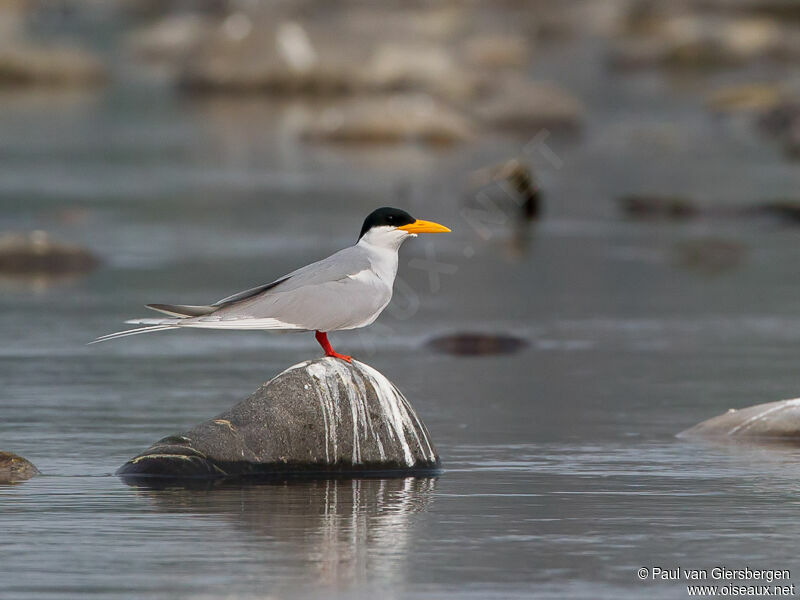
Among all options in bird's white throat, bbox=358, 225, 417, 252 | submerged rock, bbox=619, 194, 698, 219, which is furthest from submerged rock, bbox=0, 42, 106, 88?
bird's white throat, bbox=358, 225, 417, 252

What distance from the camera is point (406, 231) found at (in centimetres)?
1182

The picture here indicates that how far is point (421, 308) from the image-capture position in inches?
816

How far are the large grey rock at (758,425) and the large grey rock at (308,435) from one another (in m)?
2.27

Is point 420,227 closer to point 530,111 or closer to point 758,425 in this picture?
point 758,425

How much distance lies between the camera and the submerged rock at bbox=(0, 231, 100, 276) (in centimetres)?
2319

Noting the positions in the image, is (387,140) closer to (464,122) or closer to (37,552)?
(464,122)

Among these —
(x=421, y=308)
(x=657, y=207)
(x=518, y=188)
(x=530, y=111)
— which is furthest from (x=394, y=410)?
(x=530, y=111)

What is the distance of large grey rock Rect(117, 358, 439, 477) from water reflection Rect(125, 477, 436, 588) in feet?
0.64

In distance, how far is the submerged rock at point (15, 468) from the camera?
38.9 feet

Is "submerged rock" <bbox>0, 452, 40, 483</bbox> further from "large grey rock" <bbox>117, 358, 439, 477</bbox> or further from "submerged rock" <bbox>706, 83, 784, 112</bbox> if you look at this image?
"submerged rock" <bbox>706, 83, 784, 112</bbox>

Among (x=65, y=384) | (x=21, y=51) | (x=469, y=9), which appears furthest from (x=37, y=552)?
(x=469, y=9)

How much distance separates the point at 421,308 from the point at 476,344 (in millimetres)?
2714

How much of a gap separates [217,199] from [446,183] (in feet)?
12.9

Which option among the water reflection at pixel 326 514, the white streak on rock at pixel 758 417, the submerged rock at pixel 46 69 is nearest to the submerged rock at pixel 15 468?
the water reflection at pixel 326 514
